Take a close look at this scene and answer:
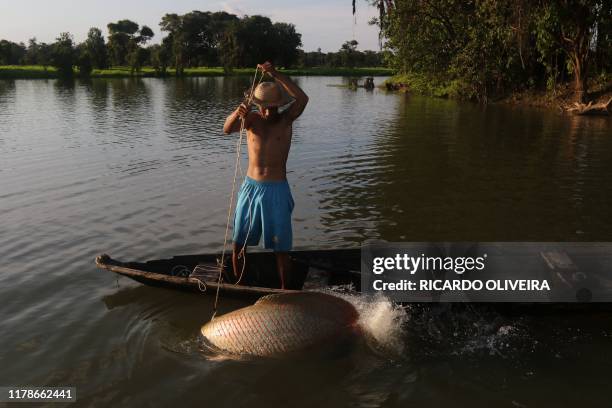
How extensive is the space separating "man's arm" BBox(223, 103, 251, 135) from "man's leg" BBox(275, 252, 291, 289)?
62.3 inches

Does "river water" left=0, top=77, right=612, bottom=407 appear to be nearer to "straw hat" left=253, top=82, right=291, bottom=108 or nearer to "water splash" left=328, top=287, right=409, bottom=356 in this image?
"water splash" left=328, top=287, right=409, bottom=356

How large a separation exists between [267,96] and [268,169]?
836mm

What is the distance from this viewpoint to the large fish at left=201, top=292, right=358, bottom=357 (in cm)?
515

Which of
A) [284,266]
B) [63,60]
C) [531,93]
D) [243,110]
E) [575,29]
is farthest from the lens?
[63,60]

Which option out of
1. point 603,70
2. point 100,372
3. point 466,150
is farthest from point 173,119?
point 603,70

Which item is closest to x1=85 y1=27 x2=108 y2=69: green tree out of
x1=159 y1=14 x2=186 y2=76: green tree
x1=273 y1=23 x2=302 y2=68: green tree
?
x1=159 y1=14 x2=186 y2=76: green tree

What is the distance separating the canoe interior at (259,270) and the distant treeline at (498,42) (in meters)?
23.6

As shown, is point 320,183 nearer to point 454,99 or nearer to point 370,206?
point 370,206

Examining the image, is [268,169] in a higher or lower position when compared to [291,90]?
lower

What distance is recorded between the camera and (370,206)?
35.5 feet

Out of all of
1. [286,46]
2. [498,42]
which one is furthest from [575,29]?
[286,46]

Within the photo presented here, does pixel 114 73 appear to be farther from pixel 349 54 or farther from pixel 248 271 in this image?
pixel 248 271

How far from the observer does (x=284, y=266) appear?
6.17 metres

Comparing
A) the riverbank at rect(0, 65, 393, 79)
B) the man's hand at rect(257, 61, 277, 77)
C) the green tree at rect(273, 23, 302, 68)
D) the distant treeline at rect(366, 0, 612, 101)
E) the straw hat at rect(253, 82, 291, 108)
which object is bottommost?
the straw hat at rect(253, 82, 291, 108)
